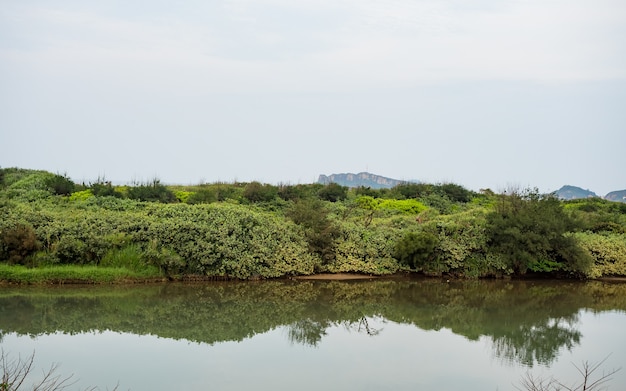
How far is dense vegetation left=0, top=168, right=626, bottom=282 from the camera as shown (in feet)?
62.0

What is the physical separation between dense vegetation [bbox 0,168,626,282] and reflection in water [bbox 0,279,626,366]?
0.92 meters

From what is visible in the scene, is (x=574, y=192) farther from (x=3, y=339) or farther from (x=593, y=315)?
(x=3, y=339)

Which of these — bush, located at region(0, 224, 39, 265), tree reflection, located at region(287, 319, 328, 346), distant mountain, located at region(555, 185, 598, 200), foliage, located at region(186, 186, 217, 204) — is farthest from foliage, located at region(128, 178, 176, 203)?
distant mountain, located at region(555, 185, 598, 200)

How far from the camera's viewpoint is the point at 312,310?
1634cm

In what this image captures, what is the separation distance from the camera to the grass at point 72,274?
59.1 feet

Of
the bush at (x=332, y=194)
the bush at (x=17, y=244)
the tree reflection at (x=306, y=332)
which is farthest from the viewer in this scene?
the bush at (x=332, y=194)

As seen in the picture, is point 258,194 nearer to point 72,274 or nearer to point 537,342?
point 72,274

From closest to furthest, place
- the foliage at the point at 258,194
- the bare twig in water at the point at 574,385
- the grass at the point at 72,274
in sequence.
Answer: the bare twig in water at the point at 574,385 < the grass at the point at 72,274 < the foliage at the point at 258,194

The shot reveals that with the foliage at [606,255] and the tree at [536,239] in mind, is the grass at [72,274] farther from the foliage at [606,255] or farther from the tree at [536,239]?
the foliage at [606,255]

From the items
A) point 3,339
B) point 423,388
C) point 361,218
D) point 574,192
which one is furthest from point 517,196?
point 574,192

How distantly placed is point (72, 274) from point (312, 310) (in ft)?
24.5

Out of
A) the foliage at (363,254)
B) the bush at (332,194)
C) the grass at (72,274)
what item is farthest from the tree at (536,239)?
the grass at (72,274)

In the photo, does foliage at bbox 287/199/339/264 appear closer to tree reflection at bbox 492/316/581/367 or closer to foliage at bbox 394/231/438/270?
foliage at bbox 394/231/438/270

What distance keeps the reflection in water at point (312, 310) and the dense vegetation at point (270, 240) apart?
36.0 inches
